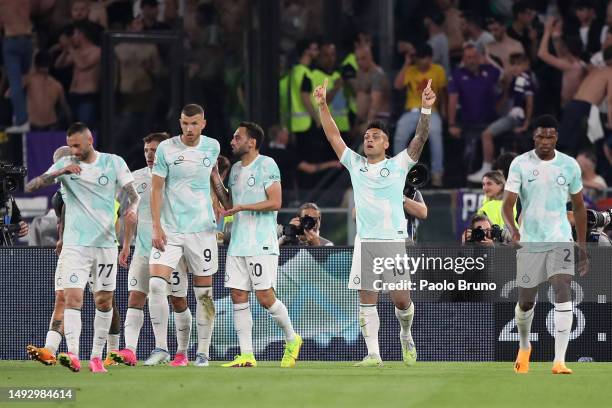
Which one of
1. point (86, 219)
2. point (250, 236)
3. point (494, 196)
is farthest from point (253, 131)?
point (494, 196)

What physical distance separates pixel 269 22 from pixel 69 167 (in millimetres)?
9140

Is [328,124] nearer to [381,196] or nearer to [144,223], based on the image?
[381,196]

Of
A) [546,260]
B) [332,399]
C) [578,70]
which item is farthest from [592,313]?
[578,70]

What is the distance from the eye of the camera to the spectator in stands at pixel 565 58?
21531 mm

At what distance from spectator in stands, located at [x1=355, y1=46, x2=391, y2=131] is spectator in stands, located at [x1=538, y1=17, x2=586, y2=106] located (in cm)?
218

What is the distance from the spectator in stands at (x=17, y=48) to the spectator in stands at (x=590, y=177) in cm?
777

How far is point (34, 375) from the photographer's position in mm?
12969

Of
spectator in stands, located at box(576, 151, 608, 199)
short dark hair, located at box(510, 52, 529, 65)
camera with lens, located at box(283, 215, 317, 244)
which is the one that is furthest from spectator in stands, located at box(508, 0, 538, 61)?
camera with lens, located at box(283, 215, 317, 244)

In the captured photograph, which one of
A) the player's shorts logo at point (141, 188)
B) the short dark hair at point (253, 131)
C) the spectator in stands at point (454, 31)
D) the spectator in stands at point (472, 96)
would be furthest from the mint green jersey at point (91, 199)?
the spectator in stands at point (454, 31)

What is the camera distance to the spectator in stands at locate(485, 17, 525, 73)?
72.0 ft

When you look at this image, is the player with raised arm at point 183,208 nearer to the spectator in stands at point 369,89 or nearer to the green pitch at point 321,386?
the green pitch at point 321,386

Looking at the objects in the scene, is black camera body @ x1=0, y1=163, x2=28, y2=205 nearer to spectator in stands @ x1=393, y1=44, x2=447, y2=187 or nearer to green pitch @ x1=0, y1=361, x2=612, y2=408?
green pitch @ x1=0, y1=361, x2=612, y2=408

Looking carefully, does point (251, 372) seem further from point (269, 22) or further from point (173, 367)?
point (269, 22)

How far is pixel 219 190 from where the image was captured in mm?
14055
